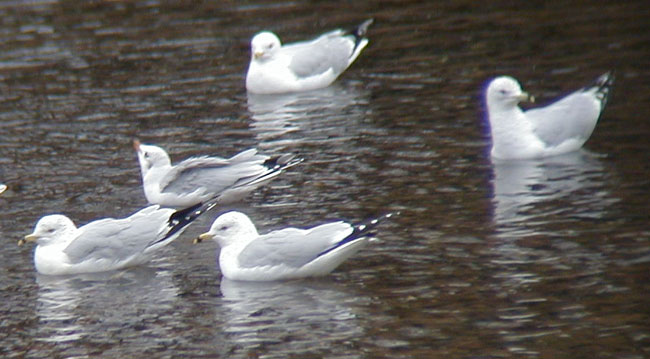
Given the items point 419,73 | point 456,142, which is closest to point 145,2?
point 419,73

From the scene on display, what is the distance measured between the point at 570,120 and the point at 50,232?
4.98 meters

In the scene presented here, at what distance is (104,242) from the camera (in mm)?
10117

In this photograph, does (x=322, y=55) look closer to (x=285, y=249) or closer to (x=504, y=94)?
(x=504, y=94)

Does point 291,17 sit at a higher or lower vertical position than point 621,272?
higher

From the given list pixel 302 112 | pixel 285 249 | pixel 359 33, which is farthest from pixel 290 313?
pixel 359 33

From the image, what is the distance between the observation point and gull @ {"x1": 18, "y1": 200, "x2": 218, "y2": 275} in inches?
398

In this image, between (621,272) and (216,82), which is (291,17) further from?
(621,272)

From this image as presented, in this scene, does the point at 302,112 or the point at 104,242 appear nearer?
the point at 104,242

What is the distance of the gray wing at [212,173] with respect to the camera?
37.6 ft

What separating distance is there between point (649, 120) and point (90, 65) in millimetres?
7651

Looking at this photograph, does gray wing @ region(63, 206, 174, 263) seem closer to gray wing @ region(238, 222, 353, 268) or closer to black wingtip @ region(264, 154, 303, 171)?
gray wing @ region(238, 222, 353, 268)

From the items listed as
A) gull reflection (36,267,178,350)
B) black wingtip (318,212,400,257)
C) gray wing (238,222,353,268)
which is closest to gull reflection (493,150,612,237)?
black wingtip (318,212,400,257)

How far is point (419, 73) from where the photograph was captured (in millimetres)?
15445

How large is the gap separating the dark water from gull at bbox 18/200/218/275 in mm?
129
